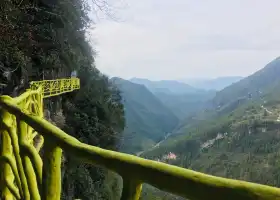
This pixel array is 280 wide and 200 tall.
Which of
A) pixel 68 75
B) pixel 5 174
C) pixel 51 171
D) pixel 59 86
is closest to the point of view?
pixel 51 171

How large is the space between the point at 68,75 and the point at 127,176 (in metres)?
21.7

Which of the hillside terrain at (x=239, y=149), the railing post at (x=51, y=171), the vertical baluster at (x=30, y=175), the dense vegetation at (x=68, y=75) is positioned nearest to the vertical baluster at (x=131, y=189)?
the railing post at (x=51, y=171)

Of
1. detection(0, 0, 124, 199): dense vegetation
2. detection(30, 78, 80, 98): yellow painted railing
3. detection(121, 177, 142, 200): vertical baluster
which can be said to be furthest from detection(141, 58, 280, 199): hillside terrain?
detection(121, 177, 142, 200): vertical baluster

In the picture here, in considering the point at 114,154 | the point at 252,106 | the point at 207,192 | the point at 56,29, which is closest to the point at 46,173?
the point at 114,154

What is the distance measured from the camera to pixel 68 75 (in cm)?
2272

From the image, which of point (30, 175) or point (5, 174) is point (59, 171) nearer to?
point (30, 175)

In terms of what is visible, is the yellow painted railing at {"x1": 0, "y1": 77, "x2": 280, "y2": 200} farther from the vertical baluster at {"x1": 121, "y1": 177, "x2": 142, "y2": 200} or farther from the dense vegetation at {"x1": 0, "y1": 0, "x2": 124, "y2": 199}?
the dense vegetation at {"x1": 0, "y1": 0, "x2": 124, "y2": 199}

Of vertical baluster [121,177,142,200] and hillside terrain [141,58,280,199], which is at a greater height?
vertical baluster [121,177,142,200]

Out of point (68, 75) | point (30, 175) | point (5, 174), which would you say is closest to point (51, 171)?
point (30, 175)

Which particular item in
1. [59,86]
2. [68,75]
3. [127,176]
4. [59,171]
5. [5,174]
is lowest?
[5,174]

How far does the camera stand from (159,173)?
1432 mm

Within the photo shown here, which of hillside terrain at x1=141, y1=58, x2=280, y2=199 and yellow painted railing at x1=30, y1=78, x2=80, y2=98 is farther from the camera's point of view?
hillside terrain at x1=141, y1=58, x2=280, y2=199

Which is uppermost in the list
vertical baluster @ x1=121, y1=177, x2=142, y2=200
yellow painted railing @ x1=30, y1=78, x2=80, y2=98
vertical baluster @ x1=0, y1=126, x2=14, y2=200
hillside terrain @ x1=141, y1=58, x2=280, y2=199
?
yellow painted railing @ x1=30, y1=78, x2=80, y2=98

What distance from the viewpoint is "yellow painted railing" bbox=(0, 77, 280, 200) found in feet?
3.93
